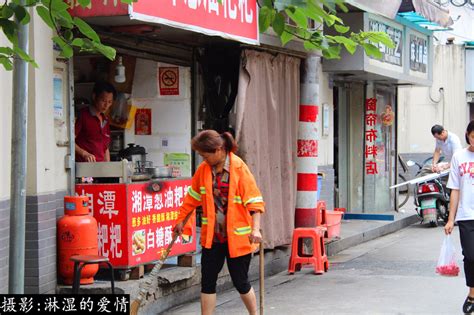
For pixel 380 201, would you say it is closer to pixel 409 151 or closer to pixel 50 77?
pixel 409 151

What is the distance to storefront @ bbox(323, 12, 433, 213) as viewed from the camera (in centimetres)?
1496

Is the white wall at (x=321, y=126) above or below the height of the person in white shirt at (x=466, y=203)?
above

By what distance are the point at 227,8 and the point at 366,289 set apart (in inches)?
136

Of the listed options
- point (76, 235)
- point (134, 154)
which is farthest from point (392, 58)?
point (76, 235)

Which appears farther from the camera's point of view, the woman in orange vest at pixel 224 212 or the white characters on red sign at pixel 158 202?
the white characters on red sign at pixel 158 202

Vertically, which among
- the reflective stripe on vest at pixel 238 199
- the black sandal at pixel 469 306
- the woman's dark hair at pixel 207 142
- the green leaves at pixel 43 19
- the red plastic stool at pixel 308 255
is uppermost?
the green leaves at pixel 43 19

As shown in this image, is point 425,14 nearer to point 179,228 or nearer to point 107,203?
point 107,203

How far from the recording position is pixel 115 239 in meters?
7.71

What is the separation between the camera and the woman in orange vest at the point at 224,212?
6750 mm

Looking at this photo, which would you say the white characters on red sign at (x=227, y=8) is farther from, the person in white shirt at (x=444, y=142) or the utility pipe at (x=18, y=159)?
the person in white shirt at (x=444, y=142)

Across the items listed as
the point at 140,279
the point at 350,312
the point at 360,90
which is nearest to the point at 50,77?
the point at 140,279

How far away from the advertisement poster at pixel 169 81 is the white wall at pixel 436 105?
13362 mm

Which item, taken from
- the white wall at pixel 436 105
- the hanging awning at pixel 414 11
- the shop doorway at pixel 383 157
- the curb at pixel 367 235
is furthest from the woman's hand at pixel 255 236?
the white wall at pixel 436 105

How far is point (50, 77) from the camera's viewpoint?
742cm
